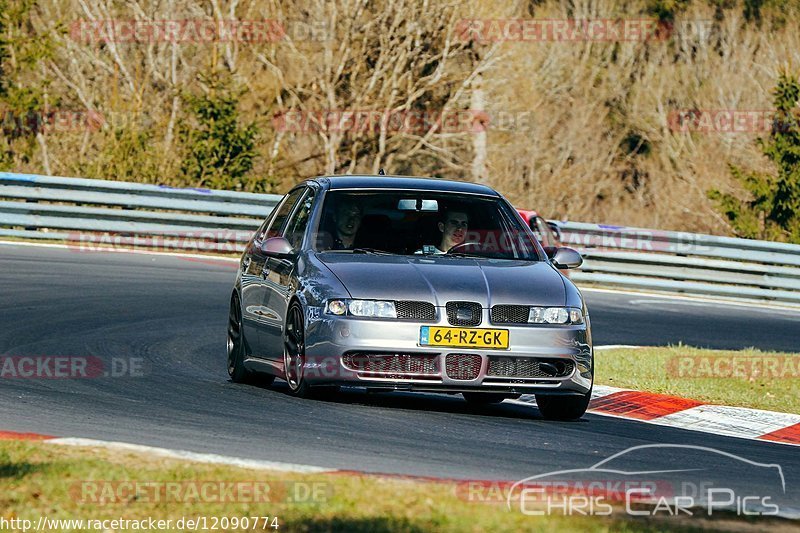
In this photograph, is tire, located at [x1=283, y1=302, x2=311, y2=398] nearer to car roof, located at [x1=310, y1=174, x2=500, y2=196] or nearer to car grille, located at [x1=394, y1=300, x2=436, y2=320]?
car grille, located at [x1=394, y1=300, x2=436, y2=320]

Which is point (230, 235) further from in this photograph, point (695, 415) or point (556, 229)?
point (695, 415)

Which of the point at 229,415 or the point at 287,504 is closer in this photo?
the point at 287,504

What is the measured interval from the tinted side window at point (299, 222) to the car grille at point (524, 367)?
5.96ft

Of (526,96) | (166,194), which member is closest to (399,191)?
(166,194)

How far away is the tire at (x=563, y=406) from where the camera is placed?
940 centimetres

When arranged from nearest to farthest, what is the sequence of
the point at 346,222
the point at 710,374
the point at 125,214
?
the point at 346,222 < the point at 710,374 < the point at 125,214

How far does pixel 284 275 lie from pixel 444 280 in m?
1.33

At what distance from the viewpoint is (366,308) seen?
8.75 meters

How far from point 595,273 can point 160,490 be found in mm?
18211

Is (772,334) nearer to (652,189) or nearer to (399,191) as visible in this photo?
(399,191)

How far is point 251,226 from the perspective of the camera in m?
22.2

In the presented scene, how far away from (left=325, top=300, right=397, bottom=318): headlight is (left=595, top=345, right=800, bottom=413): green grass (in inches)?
144

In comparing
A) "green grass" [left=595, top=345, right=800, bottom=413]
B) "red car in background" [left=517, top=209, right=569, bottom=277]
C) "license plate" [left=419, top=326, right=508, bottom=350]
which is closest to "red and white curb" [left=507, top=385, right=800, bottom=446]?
"green grass" [left=595, top=345, right=800, bottom=413]

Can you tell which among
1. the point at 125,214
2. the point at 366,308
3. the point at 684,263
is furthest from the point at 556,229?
the point at 366,308
